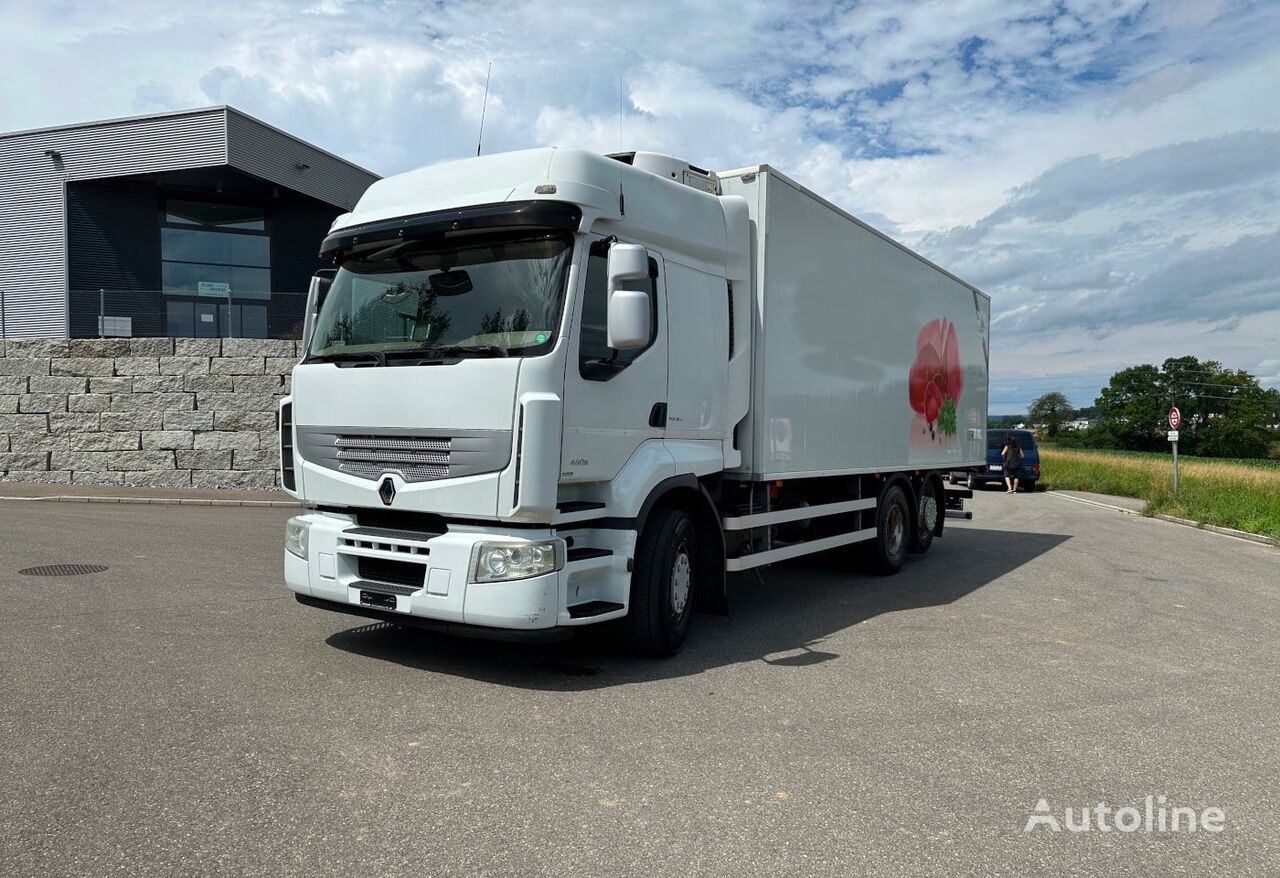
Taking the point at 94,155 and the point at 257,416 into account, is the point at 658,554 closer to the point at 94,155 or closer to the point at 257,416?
the point at 257,416

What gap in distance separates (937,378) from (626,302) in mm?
7109

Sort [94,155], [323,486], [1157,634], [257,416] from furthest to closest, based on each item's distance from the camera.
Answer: [94,155], [257,416], [1157,634], [323,486]

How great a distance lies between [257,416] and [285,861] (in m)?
14.9

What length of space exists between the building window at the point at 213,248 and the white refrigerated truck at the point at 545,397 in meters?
18.4

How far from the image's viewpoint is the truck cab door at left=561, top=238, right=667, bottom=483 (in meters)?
5.39

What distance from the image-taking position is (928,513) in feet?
38.7

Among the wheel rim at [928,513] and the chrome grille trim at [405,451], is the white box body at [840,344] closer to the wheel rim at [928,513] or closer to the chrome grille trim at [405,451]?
the wheel rim at [928,513]

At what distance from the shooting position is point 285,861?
10.5 ft

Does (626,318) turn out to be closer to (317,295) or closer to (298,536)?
(317,295)

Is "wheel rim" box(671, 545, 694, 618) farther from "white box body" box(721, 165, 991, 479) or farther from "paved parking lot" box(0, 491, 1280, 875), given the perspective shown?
"white box body" box(721, 165, 991, 479)

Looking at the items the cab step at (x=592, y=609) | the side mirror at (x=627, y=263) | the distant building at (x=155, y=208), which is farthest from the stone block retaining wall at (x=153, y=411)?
the side mirror at (x=627, y=263)

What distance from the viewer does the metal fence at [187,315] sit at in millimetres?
17078

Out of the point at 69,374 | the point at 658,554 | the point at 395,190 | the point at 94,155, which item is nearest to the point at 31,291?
the point at 94,155

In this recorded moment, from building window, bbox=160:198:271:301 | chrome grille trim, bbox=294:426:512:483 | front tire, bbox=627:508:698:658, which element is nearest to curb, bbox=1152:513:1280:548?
front tire, bbox=627:508:698:658
